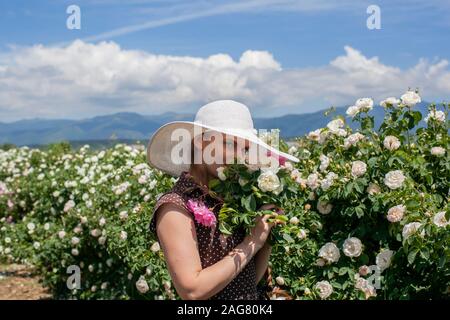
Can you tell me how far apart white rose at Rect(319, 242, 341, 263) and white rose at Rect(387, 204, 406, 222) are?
1.26ft

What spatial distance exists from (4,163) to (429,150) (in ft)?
24.7

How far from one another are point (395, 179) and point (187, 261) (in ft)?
4.88

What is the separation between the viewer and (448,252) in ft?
7.91

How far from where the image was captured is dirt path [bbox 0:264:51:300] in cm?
611

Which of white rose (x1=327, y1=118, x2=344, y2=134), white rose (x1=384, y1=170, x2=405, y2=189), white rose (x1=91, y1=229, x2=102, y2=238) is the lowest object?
white rose (x1=91, y1=229, x2=102, y2=238)

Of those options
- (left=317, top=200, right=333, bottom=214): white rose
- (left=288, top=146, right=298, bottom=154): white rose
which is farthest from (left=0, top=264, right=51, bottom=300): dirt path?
(left=317, top=200, right=333, bottom=214): white rose

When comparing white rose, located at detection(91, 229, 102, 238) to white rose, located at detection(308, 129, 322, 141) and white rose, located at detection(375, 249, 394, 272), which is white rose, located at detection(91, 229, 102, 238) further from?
white rose, located at detection(375, 249, 394, 272)

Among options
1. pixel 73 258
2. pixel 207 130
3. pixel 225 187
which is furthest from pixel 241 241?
pixel 73 258

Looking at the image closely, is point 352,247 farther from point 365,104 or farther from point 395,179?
point 365,104

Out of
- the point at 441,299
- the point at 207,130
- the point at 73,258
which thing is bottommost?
the point at 73,258

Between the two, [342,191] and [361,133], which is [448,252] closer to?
[342,191]

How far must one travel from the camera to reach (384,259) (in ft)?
9.51

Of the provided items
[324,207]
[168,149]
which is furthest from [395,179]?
[168,149]
